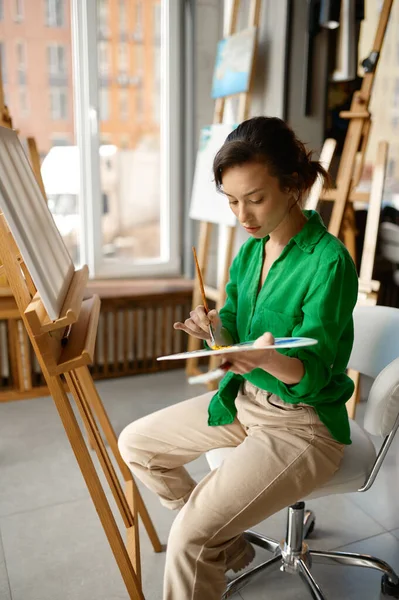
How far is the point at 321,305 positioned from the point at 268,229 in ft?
0.70

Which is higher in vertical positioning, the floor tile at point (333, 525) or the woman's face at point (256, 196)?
the woman's face at point (256, 196)

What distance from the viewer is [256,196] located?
3.68 feet

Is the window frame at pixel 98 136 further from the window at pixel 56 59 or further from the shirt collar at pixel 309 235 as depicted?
the shirt collar at pixel 309 235

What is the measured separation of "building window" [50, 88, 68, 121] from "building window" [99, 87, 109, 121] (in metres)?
0.19

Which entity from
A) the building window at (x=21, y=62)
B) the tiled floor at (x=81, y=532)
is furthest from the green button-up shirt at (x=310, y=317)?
the building window at (x=21, y=62)

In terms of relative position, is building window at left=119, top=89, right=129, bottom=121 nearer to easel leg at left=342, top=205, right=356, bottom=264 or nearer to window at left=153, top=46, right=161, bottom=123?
window at left=153, top=46, right=161, bottom=123

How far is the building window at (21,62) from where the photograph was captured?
9.19ft

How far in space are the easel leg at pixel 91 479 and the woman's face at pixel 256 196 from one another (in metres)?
0.54

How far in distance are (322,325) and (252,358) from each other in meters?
0.21

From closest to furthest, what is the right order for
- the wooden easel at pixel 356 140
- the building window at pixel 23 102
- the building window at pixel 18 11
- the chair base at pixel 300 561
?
the chair base at pixel 300 561
the wooden easel at pixel 356 140
the building window at pixel 18 11
the building window at pixel 23 102

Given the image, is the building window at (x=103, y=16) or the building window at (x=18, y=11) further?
the building window at (x=103, y=16)

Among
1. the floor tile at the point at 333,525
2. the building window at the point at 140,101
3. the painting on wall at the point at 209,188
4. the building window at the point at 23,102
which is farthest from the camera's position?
the building window at the point at 140,101

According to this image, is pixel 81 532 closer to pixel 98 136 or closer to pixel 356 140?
pixel 356 140

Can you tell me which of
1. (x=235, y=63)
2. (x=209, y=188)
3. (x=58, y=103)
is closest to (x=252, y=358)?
(x=209, y=188)
